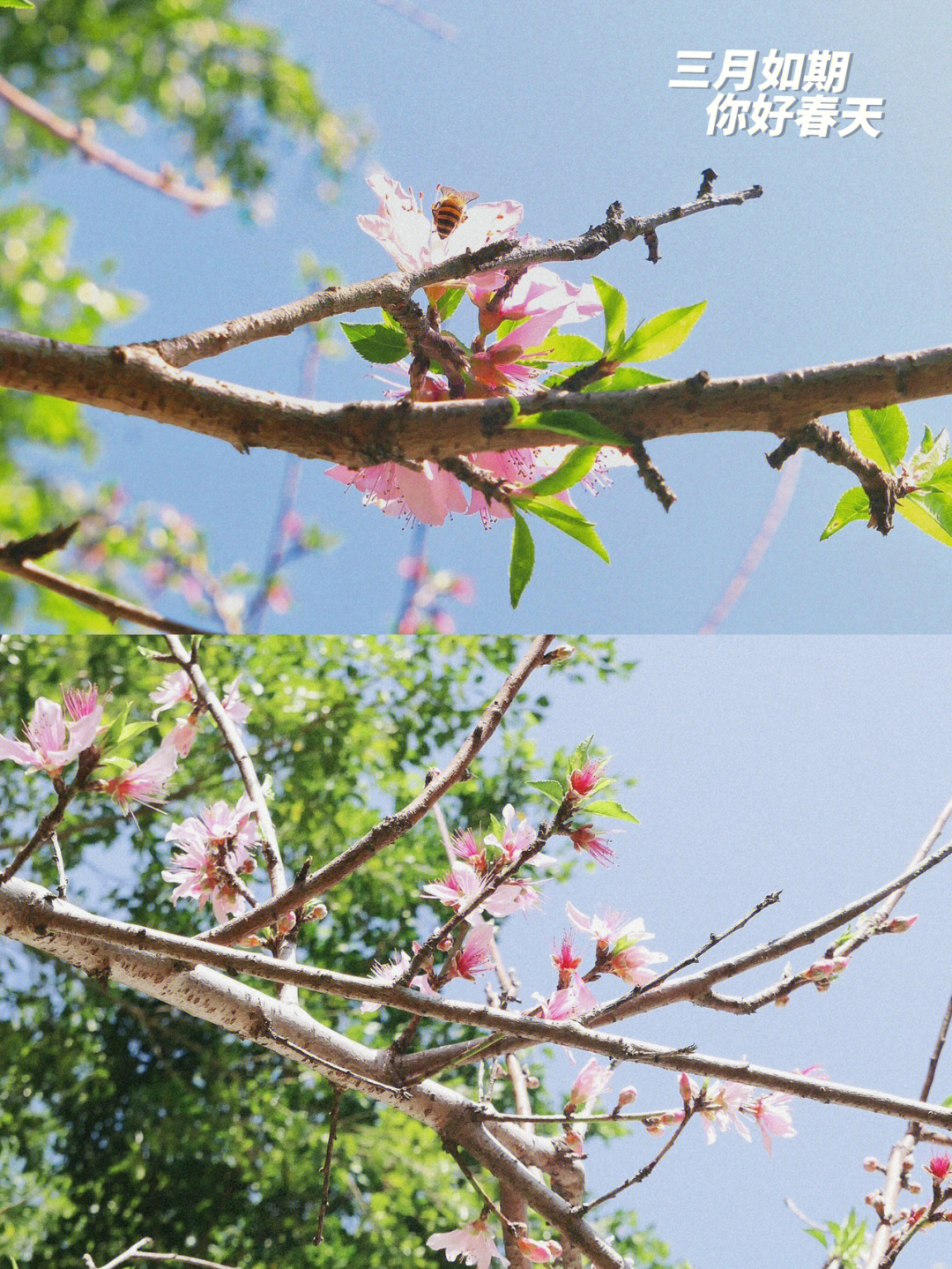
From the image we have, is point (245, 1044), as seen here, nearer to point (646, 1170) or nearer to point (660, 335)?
Answer: point (646, 1170)

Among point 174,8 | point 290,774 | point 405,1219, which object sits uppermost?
point 174,8

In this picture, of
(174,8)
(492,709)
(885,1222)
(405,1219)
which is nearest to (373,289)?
(492,709)

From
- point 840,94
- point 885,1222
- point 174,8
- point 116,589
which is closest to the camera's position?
point 885,1222

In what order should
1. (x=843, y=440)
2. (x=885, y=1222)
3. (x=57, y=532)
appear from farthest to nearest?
(x=885, y=1222), (x=843, y=440), (x=57, y=532)

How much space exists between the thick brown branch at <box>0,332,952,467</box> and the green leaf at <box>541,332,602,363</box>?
0.10 meters

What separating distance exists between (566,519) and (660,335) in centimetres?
7

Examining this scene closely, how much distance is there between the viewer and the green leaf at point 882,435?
37 cm

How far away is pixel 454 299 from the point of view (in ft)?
1.34

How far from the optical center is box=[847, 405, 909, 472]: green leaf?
37 centimetres

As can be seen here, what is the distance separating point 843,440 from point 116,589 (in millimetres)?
1883

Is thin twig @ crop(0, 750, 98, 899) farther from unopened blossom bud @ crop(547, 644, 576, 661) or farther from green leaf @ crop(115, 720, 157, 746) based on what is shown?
unopened blossom bud @ crop(547, 644, 576, 661)

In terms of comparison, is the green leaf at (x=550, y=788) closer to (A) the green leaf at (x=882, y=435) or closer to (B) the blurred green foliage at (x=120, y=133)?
(A) the green leaf at (x=882, y=435)

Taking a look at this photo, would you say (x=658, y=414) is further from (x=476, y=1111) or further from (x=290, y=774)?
(x=290, y=774)

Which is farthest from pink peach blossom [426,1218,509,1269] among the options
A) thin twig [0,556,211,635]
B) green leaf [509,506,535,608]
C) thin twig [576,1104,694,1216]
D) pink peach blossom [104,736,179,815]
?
thin twig [0,556,211,635]
